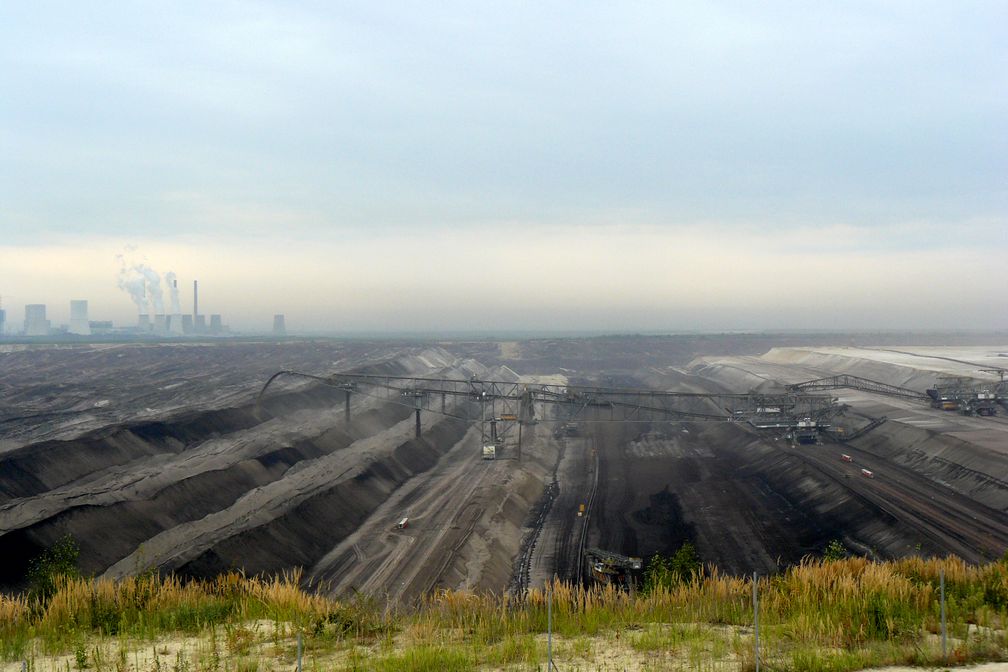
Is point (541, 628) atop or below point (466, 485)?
atop

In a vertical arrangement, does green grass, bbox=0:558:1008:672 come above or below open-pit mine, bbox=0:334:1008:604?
above

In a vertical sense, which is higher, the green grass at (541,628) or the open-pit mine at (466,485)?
the green grass at (541,628)

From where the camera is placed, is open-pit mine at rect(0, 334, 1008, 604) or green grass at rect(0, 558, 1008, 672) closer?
green grass at rect(0, 558, 1008, 672)

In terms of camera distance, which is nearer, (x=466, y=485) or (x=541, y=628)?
(x=541, y=628)

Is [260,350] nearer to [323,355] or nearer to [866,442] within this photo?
[323,355]

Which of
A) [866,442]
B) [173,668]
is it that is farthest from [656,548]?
[866,442]

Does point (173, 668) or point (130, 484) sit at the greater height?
point (173, 668)

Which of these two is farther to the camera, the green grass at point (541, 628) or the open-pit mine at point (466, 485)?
the open-pit mine at point (466, 485)

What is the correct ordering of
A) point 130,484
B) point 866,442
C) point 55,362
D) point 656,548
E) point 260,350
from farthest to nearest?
point 260,350 < point 55,362 < point 866,442 < point 130,484 < point 656,548
